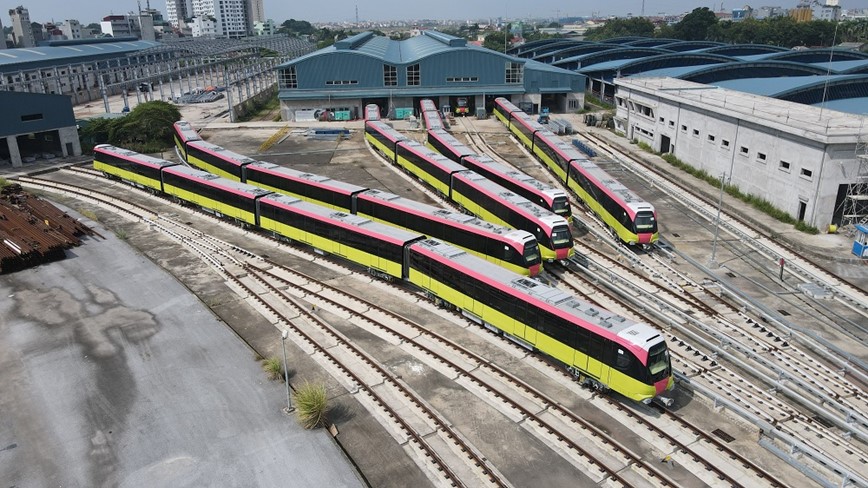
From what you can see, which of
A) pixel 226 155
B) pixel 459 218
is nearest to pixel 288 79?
pixel 226 155

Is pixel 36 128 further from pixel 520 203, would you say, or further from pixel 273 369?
pixel 273 369

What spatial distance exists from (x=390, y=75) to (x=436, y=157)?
4059 centimetres

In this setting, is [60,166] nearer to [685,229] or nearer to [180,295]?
[180,295]

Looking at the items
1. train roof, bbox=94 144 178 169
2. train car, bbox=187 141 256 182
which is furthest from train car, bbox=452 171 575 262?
train roof, bbox=94 144 178 169

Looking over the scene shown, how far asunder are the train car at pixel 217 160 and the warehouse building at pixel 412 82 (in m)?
29.9

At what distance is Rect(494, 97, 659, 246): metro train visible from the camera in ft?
117

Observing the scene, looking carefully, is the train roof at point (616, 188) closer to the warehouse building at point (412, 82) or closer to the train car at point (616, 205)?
the train car at point (616, 205)

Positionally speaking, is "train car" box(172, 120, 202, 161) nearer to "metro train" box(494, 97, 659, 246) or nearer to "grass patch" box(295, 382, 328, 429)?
"metro train" box(494, 97, 659, 246)

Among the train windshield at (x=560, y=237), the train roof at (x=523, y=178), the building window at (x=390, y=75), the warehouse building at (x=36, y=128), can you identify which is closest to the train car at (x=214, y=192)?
the train roof at (x=523, y=178)

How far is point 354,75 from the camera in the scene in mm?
83000

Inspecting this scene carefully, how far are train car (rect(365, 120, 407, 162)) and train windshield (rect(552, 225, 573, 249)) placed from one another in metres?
25.6

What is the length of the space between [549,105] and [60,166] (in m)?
63.1

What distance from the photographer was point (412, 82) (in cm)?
8475

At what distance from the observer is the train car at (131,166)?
4878 centimetres
